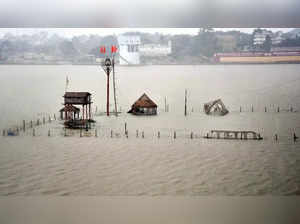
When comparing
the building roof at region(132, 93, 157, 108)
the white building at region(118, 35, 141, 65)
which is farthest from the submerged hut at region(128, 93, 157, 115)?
the white building at region(118, 35, 141, 65)

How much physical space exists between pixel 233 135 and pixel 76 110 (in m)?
1.69

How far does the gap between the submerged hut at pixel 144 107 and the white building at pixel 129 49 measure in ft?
1.33

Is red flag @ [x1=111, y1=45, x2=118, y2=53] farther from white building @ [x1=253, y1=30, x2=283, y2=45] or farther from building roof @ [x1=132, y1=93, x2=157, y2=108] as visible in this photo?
white building @ [x1=253, y1=30, x2=283, y2=45]

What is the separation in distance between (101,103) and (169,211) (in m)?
1.34

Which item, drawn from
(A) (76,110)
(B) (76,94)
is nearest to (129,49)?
(B) (76,94)

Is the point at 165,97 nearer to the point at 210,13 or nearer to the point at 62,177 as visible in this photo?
the point at 210,13

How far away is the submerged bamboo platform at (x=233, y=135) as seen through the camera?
3.54 meters

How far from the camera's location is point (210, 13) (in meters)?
3.68

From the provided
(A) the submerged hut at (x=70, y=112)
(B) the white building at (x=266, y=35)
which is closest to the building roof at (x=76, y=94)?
(A) the submerged hut at (x=70, y=112)

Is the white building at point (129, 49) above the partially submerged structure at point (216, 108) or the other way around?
above

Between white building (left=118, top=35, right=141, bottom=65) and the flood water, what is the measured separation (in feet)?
0.29

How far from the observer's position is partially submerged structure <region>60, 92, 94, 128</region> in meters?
3.54

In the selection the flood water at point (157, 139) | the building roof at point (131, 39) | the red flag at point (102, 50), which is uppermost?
the building roof at point (131, 39)

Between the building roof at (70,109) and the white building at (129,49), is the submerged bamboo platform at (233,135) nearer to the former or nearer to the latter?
the white building at (129,49)
